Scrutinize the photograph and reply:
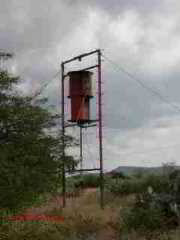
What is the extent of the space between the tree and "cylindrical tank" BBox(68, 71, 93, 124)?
24.7ft

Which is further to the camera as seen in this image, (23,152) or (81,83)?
(81,83)

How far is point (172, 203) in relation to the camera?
46.0 ft

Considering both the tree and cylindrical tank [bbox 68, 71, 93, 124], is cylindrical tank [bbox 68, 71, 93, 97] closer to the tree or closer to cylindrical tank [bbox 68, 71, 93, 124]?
cylindrical tank [bbox 68, 71, 93, 124]

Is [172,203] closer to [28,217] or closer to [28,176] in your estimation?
[28,217]

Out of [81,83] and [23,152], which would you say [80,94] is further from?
[23,152]

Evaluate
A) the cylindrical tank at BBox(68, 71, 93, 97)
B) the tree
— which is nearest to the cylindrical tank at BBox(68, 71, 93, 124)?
the cylindrical tank at BBox(68, 71, 93, 97)

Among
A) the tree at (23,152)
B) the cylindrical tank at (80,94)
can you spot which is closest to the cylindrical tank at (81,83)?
the cylindrical tank at (80,94)

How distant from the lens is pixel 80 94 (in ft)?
60.4

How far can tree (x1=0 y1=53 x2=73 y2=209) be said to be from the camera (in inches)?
371

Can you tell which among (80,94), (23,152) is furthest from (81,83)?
(23,152)

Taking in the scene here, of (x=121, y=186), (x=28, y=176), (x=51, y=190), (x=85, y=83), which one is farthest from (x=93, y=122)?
(x=28, y=176)

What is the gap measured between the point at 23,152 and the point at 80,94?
8.85 m

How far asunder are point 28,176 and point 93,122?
29.0 ft

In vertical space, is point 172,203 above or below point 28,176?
below
